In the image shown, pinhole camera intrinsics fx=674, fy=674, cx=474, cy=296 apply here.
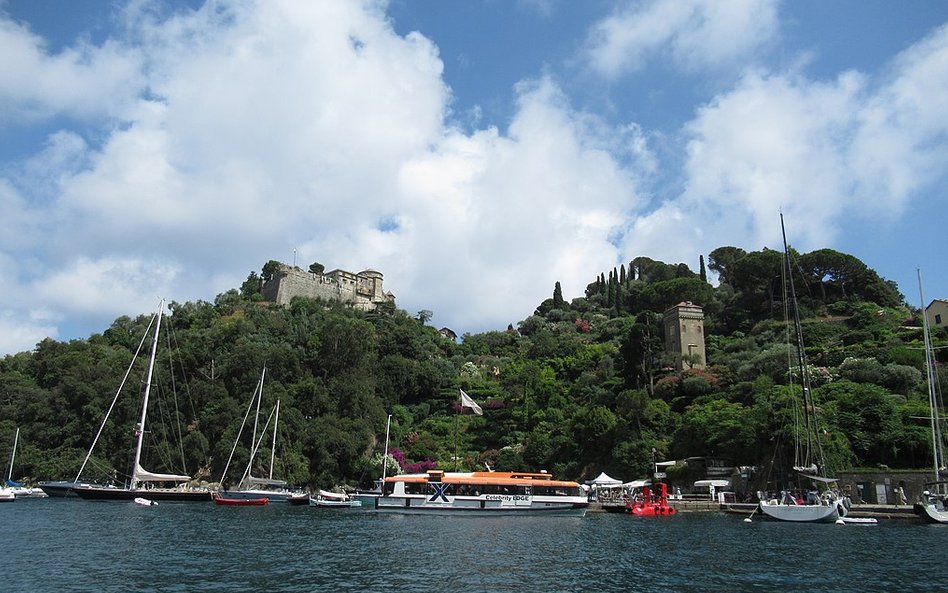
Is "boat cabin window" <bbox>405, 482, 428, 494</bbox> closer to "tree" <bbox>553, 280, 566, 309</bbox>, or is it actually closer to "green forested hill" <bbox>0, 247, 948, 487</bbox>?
"green forested hill" <bbox>0, 247, 948, 487</bbox>

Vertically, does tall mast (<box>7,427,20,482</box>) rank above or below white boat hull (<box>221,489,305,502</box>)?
above

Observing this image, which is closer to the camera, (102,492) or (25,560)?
(25,560)

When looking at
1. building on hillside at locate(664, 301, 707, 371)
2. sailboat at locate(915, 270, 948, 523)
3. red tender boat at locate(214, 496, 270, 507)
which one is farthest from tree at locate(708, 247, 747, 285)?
red tender boat at locate(214, 496, 270, 507)

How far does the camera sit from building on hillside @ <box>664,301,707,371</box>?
77062 millimetres

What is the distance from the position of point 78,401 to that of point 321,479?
94.3ft

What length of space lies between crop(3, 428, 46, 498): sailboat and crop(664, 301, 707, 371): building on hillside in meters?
66.8

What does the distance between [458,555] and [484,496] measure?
2207cm

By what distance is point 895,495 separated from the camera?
44.3 metres

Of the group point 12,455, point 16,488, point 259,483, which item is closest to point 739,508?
point 259,483

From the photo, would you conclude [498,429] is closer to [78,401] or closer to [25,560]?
[78,401]

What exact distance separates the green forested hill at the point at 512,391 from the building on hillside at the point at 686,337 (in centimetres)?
206

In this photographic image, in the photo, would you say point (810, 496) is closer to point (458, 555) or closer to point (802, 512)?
point (802, 512)

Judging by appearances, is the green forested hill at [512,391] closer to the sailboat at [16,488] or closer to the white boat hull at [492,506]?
the sailboat at [16,488]

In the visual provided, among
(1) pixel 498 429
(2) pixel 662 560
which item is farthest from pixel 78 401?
(2) pixel 662 560
